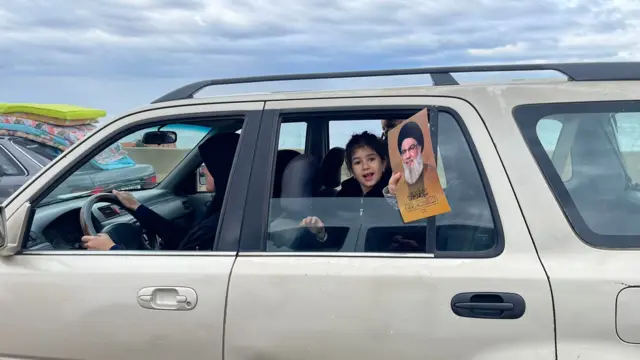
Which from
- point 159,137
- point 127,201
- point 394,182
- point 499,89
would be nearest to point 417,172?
point 394,182

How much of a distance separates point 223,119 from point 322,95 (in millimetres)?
447

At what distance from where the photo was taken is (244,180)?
97.6 inches

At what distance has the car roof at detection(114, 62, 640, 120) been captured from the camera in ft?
7.48

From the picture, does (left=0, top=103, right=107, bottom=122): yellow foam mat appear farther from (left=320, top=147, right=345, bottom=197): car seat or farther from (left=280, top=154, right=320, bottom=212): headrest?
(left=280, top=154, right=320, bottom=212): headrest

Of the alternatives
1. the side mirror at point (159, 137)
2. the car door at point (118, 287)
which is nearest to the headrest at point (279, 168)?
the car door at point (118, 287)

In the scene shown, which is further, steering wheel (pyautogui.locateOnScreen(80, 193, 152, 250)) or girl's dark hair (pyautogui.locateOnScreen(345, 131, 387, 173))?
steering wheel (pyautogui.locateOnScreen(80, 193, 152, 250))

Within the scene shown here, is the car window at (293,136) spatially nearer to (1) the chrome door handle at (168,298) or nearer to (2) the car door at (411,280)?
(2) the car door at (411,280)

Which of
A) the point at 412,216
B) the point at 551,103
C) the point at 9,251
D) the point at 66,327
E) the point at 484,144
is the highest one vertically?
the point at 551,103

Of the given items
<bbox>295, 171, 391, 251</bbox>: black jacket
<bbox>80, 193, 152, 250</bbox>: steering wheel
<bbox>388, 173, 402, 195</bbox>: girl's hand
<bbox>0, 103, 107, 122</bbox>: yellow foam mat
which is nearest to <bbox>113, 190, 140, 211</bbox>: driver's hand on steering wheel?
<bbox>80, 193, 152, 250</bbox>: steering wheel

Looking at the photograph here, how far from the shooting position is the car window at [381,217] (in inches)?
89.3

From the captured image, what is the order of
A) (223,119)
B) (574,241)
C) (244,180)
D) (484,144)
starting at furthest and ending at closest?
(223,119) → (244,180) → (484,144) → (574,241)

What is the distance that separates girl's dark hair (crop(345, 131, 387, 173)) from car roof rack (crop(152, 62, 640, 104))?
0.30 meters

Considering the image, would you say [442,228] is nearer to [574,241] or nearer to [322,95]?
[574,241]

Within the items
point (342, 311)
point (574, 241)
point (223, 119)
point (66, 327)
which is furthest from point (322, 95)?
point (66, 327)
